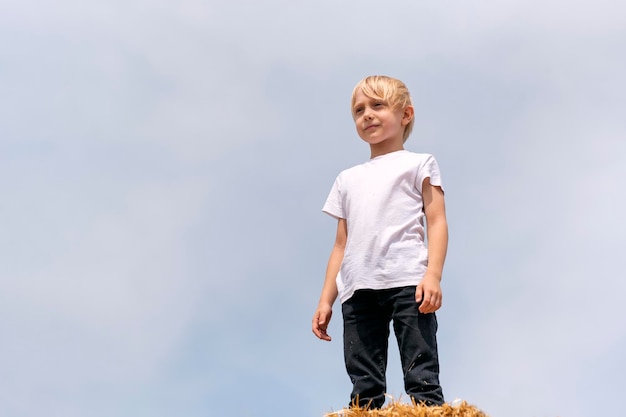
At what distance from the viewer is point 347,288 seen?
19.5 ft

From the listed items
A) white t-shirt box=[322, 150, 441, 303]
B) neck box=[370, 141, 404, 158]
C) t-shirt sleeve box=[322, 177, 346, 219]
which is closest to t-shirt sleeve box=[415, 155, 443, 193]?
white t-shirt box=[322, 150, 441, 303]

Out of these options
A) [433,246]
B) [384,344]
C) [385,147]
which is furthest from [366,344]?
[385,147]

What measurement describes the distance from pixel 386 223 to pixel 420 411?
4.80 ft

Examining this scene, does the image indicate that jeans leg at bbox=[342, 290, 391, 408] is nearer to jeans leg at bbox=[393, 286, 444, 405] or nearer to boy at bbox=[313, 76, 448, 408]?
boy at bbox=[313, 76, 448, 408]

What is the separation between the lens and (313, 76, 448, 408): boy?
18.3ft

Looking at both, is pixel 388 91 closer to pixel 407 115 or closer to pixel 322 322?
pixel 407 115

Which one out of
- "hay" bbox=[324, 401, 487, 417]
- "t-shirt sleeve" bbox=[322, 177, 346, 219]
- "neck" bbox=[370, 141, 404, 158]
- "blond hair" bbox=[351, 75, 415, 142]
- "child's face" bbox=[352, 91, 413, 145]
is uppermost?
"blond hair" bbox=[351, 75, 415, 142]

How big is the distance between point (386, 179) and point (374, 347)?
4.16 feet

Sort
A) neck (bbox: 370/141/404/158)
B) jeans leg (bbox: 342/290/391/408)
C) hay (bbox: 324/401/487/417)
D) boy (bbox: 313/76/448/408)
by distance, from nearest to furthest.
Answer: hay (bbox: 324/401/487/417), boy (bbox: 313/76/448/408), jeans leg (bbox: 342/290/391/408), neck (bbox: 370/141/404/158)

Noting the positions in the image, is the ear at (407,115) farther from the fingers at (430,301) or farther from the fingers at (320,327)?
the fingers at (320,327)

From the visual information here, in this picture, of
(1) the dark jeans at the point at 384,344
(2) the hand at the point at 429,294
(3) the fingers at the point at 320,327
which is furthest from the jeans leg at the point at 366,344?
(2) the hand at the point at 429,294

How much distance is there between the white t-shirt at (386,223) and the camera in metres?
5.76

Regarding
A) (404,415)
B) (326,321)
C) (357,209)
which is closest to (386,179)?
(357,209)

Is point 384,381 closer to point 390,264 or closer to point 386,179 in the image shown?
point 390,264
